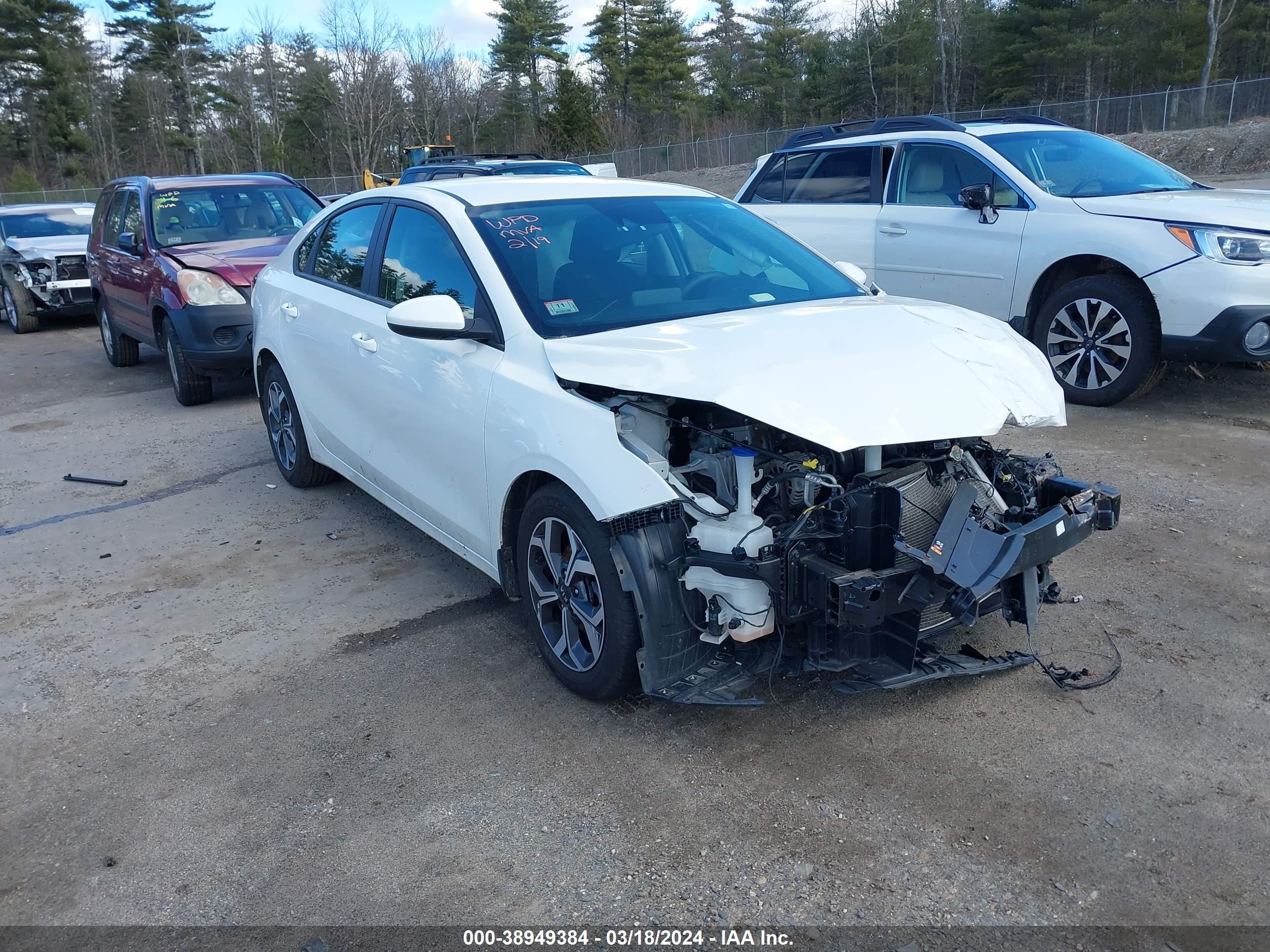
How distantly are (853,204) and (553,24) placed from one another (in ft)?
185

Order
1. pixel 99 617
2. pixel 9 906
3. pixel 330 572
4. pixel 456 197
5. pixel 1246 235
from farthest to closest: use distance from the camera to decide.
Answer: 1. pixel 1246 235
2. pixel 330 572
3. pixel 99 617
4. pixel 456 197
5. pixel 9 906

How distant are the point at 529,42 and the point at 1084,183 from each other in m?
57.1

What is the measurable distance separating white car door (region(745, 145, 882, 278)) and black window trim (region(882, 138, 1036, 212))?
13 centimetres

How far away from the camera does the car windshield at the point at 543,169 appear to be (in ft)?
39.5

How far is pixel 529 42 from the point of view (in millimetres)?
58438

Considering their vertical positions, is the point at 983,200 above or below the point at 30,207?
below

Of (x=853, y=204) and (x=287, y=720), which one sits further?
(x=853, y=204)

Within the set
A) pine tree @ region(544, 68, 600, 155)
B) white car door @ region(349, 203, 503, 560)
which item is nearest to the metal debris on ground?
white car door @ region(349, 203, 503, 560)

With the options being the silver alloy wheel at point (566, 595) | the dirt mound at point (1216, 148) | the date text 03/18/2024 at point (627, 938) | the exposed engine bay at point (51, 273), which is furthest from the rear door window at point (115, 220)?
the dirt mound at point (1216, 148)

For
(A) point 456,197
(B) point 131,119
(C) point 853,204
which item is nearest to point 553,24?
(B) point 131,119

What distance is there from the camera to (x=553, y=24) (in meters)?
58.7

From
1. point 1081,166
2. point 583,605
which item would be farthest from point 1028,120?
point 583,605

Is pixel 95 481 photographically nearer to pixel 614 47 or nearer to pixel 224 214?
pixel 224 214

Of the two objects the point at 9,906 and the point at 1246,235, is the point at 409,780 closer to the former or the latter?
the point at 9,906
